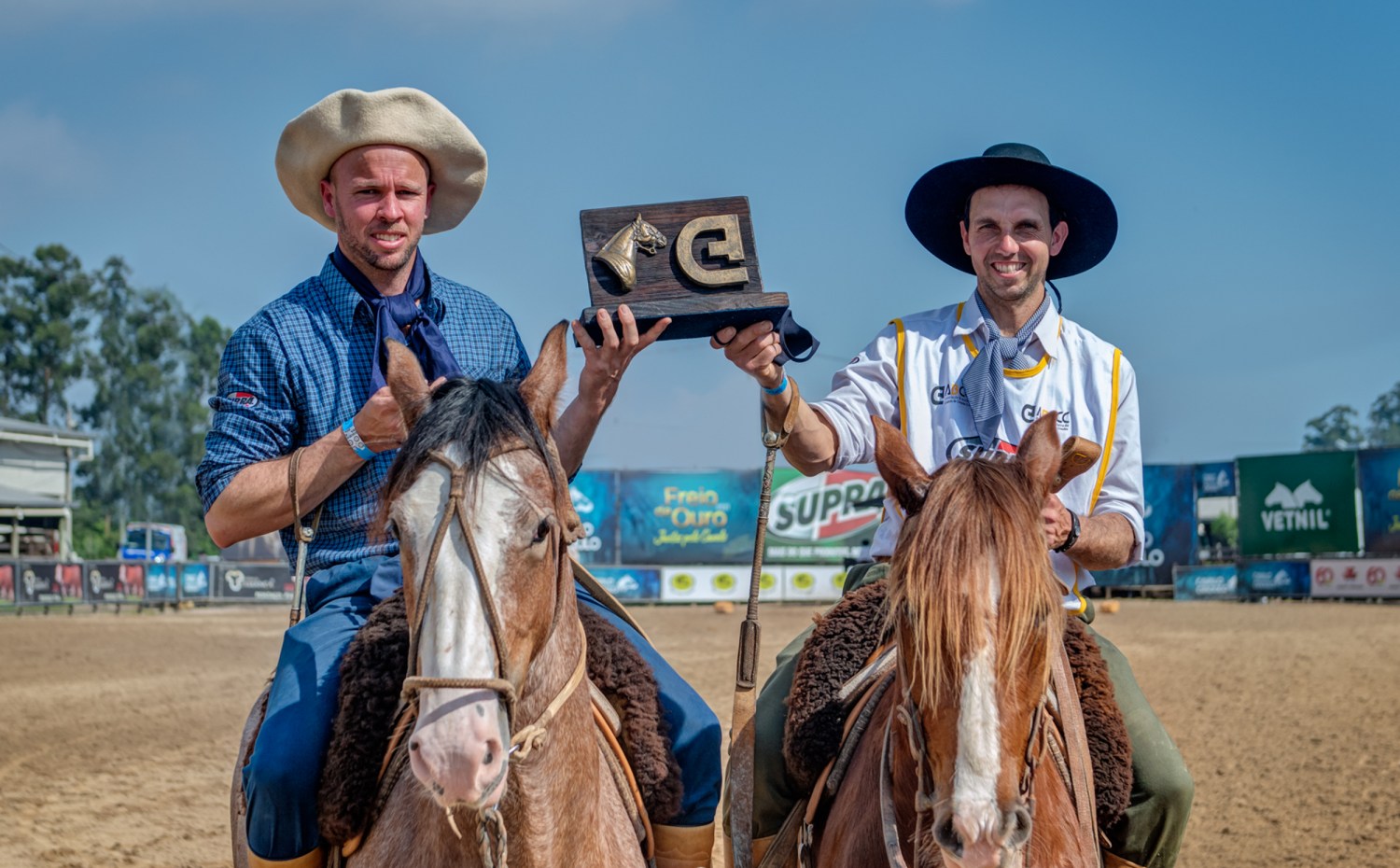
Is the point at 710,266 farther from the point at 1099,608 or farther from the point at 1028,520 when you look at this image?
the point at 1099,608

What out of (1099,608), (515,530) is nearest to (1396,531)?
(1099,608)

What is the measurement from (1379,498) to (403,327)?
3336 cm

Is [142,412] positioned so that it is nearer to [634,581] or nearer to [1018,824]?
[634,581]

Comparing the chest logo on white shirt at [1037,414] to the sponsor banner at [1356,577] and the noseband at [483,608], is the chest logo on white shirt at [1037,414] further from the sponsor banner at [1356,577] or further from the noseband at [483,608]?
the sponsor banner at [1356,577]

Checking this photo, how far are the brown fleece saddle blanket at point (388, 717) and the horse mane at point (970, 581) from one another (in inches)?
42.2

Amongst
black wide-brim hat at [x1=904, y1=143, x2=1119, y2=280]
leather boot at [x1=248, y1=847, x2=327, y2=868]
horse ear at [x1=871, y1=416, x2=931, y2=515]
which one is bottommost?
leather boot at [x1=248, y1=847, x2=327, y2=868]

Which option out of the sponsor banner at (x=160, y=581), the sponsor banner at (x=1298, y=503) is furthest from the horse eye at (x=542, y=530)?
the sponsor banner at (x=160, y=581)

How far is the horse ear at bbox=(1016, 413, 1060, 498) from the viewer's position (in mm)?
3039

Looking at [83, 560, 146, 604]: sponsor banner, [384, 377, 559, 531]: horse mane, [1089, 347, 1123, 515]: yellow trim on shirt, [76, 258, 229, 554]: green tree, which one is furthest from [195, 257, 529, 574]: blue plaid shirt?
[76, 258, 229, 554]: green tree

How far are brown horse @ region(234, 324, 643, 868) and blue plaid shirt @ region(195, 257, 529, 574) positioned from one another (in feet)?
2.92

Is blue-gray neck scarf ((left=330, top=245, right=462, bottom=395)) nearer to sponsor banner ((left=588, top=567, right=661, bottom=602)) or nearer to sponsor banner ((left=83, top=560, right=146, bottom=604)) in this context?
sponsor banner ((left=588, top=567, right=661, bottom=602))

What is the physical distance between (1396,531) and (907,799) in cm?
3295

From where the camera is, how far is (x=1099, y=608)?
2862 centimetres

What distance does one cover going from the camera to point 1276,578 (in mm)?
32656
